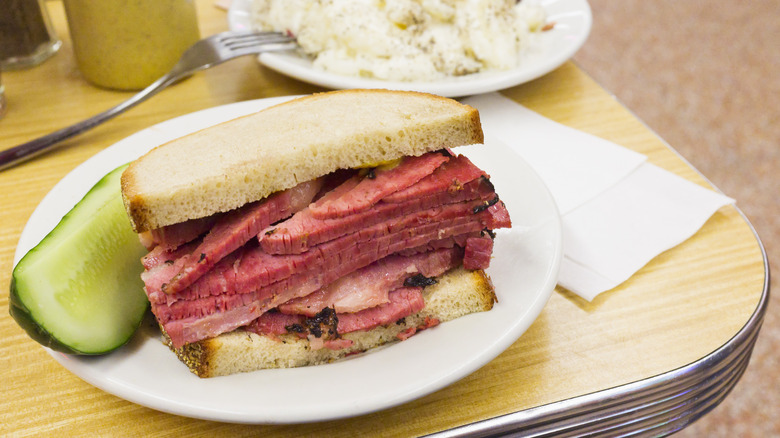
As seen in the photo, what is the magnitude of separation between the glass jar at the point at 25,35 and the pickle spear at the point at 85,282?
3.66 ft

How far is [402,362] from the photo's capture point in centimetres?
101

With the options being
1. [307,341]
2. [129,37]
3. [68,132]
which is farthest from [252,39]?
[307,341]

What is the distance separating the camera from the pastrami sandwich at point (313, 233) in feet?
3.46

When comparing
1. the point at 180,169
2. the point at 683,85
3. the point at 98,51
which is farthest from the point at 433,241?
the point at 683,85

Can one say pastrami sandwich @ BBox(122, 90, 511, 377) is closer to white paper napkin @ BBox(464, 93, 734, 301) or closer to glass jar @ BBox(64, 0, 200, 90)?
white paper napkin @ BBox(464, 93, 734, 301)

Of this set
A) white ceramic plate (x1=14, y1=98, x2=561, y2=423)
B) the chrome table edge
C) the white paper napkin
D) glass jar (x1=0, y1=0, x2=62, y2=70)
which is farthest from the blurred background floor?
glass jar (x1=0, y1=0, x2=62, y2=70)

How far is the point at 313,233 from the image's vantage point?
3.55ft

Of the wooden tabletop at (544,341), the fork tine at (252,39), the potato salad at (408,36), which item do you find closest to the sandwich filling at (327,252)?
the wooden tabletop at (544,341)

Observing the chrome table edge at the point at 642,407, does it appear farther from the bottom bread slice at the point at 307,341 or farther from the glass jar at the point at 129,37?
the glass jar at the point at 129,37

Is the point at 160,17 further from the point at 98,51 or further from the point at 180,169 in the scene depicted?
the point at 180,169

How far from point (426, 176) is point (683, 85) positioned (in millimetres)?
4064

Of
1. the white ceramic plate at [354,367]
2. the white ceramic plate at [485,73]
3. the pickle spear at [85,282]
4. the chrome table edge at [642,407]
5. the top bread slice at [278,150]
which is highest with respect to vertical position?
the top bread slice at [278,150]

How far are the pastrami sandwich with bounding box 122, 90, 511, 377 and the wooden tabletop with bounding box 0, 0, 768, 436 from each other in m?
0.13

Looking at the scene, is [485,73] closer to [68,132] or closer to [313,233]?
[313,233]
